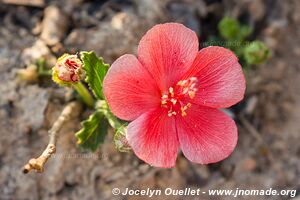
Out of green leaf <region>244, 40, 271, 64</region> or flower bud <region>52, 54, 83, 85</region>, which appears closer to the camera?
flower bud <region>52, 54, 83, 85</region>

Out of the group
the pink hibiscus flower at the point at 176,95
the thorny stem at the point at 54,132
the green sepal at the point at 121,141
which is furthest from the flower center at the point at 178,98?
the thorny stem at the point at 54,132


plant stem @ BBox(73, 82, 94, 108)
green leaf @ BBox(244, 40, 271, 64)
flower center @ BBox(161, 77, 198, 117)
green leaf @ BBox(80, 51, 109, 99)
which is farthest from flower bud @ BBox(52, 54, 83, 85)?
green leaf @ BBox(244, 40, 271, 64)

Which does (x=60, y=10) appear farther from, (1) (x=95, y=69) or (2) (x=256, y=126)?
(2) (x=256, y=126)

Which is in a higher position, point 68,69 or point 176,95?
point 68,69

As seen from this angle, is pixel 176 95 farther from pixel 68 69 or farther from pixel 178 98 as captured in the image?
pixel 68 69

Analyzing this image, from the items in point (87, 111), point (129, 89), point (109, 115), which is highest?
point (129, 89)

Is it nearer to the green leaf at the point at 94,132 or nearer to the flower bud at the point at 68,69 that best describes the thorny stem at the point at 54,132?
the green leaf at the point at 94,132

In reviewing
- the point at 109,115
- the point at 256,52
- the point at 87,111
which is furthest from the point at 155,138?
the point at 256,52

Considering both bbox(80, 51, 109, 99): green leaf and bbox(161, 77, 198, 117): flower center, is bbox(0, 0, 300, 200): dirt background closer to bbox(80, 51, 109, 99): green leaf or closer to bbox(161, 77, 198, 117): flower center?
bbox(80, 51, 109, 99): green leaf
